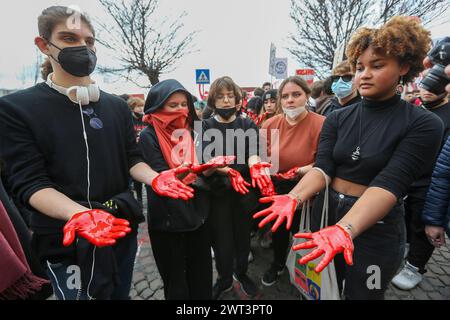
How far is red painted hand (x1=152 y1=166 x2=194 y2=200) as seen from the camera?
1519mm

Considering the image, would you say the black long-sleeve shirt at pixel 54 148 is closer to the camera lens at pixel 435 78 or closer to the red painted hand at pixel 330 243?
the red painted hand at pixel 330 243

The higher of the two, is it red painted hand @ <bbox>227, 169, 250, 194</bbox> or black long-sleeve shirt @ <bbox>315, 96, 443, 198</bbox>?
black long-sleeve shirt @ <bbox>315, 96, 443, 198</bbox>

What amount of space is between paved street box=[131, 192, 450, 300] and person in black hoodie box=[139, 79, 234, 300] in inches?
32.2

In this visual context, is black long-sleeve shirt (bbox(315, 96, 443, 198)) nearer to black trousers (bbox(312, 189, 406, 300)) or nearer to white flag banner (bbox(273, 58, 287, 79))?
black trousers (bbox(312, 189, 406, 300))

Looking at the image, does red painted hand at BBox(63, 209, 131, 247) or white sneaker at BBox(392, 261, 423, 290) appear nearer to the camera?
red painted hand at BBox(63, 209, 131, 247)

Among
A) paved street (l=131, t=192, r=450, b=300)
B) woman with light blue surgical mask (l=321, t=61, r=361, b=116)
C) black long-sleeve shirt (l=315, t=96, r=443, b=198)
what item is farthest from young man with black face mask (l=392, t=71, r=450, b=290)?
black long-sleeve shirt (l=315, t=96, r=443, b=198)

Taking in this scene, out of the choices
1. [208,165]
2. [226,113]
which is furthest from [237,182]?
[226,113]

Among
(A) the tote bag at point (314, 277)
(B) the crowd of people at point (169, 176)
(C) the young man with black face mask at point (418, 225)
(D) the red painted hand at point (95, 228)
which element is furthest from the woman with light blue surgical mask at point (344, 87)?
(D) the red painted hand at point (95, 228)

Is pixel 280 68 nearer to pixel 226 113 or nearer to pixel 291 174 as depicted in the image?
pixel 226 113

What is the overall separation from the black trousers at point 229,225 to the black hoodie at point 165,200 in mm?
286

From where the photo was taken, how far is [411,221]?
8.86ft

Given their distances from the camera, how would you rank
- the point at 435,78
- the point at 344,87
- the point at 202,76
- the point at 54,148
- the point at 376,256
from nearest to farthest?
the point at 54,148 → the point at 376,256 → the point at 435,78 → the point at 344,87 → the point at 202,76

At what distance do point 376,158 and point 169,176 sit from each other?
52.2 inches

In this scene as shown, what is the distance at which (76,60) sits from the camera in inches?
56.6
